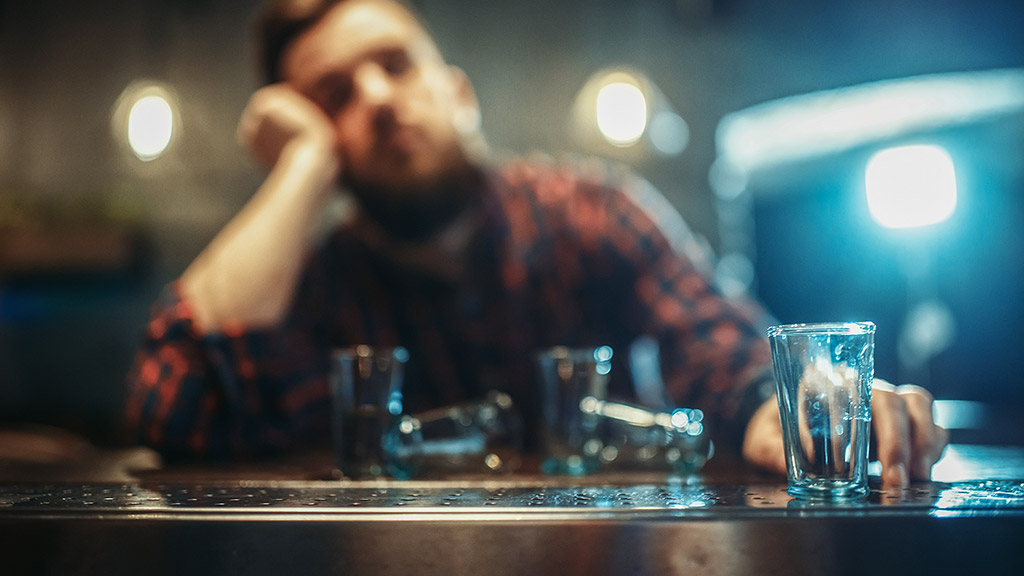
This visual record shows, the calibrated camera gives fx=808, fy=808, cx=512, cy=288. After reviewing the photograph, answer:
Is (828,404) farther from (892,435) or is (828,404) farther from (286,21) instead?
(286,21)

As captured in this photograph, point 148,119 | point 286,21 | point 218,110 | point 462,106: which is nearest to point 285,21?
point 286,21

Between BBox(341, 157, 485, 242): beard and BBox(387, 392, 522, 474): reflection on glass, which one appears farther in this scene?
BBox(341, 157, 485, 242): beard

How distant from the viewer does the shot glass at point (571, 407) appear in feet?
2.71

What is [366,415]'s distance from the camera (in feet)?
2.60

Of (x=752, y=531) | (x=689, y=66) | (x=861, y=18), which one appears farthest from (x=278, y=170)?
(x=861, y=18)

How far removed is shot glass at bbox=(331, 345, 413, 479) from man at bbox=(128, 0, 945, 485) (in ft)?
1.60

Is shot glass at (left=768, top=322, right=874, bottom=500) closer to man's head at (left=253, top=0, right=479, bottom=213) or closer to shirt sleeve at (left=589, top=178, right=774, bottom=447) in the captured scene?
shirt sleeve at (left=589, top=178, right=774, bottom=447)

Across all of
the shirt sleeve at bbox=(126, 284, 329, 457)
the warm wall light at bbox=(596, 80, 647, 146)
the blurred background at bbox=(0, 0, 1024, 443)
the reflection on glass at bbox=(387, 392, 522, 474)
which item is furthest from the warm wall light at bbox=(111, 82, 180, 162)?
the reflection on glass at bbox=(387, 392, 522, 474)

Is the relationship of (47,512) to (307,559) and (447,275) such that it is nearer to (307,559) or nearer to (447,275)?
(307,559)

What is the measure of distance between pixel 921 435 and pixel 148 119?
116 inches

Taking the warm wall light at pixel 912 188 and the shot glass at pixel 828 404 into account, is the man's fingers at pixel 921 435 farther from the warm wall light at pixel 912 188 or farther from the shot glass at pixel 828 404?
the warm wall light at pixel 912 188

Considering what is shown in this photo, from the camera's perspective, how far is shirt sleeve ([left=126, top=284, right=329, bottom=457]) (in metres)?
1.15

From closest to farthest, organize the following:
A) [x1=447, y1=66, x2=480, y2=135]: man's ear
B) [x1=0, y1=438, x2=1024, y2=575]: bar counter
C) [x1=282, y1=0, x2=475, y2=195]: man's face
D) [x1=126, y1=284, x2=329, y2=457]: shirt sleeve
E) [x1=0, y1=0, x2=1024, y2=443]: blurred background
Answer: [x1=0, y1=438, x2=1024, y2=575]: bar counter, [x1=126, y1=284, x2=329, y2=457]: shirt sleeve, [x1=282, y1=0, x2=475, y2=195]: man's face, [x1=447, y1=66, x2=480, y2=135]: man's ear, [x1=0, y1=0, x2=1024, y2=443]: blurred background

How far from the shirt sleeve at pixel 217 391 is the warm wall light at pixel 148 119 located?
192 centimetres
